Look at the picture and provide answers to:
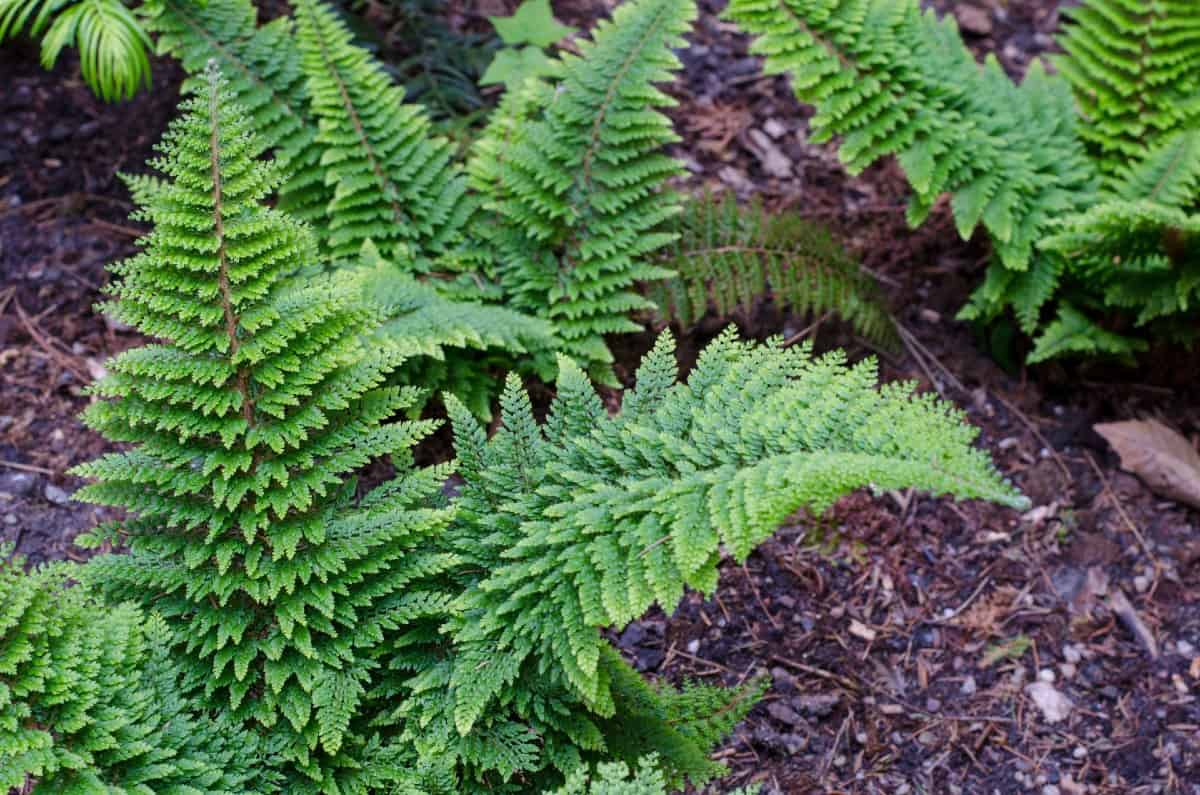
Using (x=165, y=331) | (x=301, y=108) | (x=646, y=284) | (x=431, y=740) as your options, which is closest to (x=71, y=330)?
(x=301, y=108)

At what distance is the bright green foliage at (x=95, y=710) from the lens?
2232 mm

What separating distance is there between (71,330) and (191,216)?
1.87 m

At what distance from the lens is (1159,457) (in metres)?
3.94

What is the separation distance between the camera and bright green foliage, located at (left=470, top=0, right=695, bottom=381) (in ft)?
12.1

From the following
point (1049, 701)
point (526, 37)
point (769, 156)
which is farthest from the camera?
point (769, 156)

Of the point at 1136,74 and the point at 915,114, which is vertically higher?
the point at 1136,74

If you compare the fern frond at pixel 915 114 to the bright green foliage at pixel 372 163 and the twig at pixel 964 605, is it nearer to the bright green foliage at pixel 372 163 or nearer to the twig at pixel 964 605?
the twig at pixel 964 605

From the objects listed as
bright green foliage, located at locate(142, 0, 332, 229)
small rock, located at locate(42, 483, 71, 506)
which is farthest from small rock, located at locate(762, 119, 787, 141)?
small rock, located at locate(42, 483, 71, 506)

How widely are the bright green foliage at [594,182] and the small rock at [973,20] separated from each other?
2299 millimetres

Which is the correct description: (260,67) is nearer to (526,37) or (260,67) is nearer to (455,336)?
(526,37)

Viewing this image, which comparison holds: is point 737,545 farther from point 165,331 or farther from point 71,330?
point 71,330

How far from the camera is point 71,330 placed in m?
4.03

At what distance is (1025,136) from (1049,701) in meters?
1.98

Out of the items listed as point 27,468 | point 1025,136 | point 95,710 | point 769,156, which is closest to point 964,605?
point 1025,136
